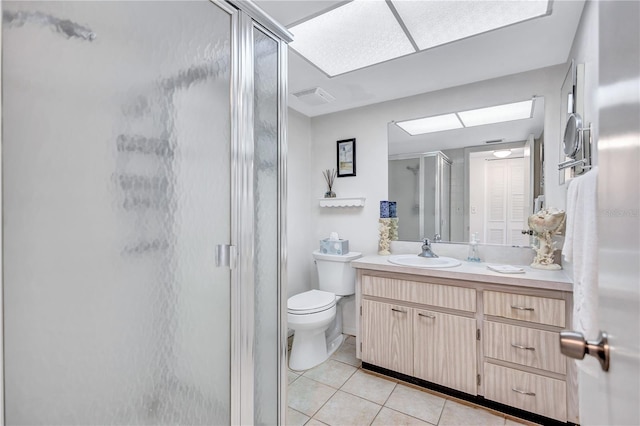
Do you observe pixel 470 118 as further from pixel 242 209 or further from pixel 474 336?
pixel 242 209

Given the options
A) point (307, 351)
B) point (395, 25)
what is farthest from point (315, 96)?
point (307, 351)

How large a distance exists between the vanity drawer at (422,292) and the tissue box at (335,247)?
0.50m

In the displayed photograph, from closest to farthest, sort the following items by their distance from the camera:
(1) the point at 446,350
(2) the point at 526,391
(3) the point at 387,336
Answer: (2) the point at 526,391 → (1) the point at 446,350 → (3) the point at 387,336

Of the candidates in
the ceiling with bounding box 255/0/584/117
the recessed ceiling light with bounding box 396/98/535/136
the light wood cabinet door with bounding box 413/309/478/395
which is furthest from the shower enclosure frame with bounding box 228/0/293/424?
the recessed ceiling light with bounding box 396/98/535/136

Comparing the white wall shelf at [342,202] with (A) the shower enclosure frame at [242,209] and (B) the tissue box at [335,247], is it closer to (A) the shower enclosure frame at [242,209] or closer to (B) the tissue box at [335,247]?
(B) the tissue box at [335,247]

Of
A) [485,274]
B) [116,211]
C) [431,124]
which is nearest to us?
[116,211]

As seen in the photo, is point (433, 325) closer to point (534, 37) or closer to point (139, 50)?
point (534, 37)

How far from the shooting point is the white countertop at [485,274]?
1.58m

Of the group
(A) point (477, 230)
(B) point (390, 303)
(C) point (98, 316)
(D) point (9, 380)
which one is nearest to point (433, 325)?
(B) point (390, 303)

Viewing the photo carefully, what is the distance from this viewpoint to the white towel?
3.36 feet

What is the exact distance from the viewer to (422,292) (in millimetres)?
1965

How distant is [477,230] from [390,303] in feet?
3.15

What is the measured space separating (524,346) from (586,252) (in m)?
0.88

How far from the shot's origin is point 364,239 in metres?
2.80
